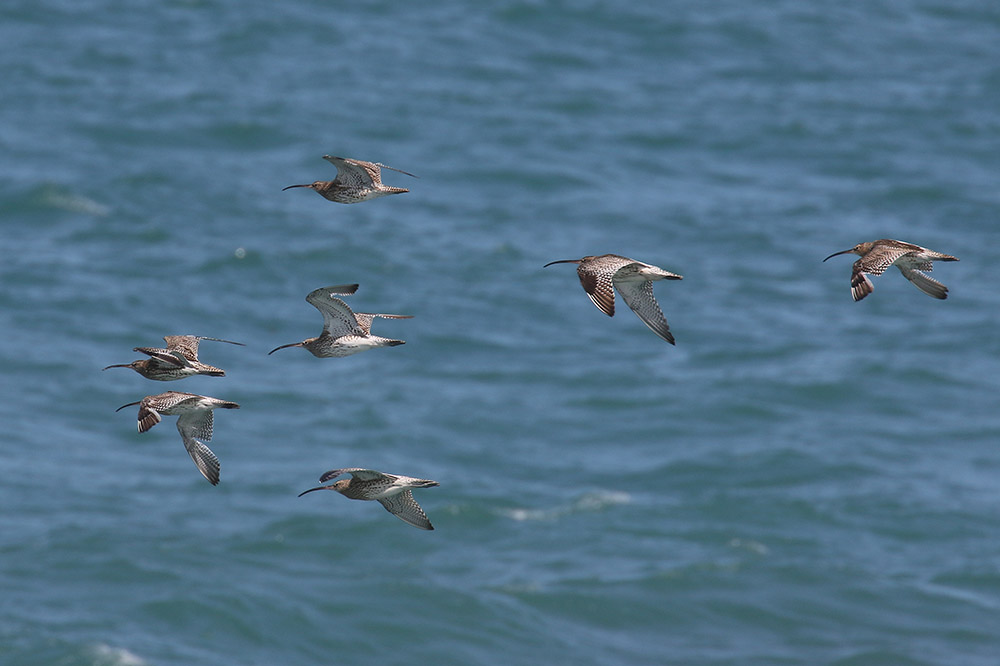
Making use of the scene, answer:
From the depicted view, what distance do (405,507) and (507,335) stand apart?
44015 mm

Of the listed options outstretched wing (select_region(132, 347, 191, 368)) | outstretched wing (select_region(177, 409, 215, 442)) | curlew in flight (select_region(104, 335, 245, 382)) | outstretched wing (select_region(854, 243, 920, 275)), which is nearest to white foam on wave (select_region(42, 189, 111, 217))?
curlew in flight (select_region(104, 335, 245, 382))

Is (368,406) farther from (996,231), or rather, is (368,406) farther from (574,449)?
(996,231)

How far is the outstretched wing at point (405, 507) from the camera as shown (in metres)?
19.8

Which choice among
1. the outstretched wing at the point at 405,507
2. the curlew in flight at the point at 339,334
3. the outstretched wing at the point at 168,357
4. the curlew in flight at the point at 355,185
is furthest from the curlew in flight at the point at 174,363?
the outstretched wing at the point at 405,507

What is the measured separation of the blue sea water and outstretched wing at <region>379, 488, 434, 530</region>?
871 inches

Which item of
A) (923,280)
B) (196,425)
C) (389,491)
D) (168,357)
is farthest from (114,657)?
(923,280)

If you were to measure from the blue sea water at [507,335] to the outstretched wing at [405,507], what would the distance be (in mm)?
22124

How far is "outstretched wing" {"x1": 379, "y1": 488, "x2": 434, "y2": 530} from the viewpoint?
19781 millimetres

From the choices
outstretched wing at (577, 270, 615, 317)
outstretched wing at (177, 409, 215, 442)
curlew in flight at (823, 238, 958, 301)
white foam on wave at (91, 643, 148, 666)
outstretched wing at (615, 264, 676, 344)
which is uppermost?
curlew in flight at (823, 238, 958, 301)

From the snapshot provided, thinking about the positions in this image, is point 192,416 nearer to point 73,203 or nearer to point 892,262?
point 892,262

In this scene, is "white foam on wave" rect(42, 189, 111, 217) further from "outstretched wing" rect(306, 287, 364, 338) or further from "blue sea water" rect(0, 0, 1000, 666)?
"outstretched wing" rect(306, 287, 364, 338)

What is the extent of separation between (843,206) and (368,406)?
31248 mm

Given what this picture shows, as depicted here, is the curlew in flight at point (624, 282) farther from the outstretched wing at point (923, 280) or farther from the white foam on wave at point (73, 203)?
the white foam on wave at point (73, 203)

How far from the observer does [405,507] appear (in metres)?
20.1
